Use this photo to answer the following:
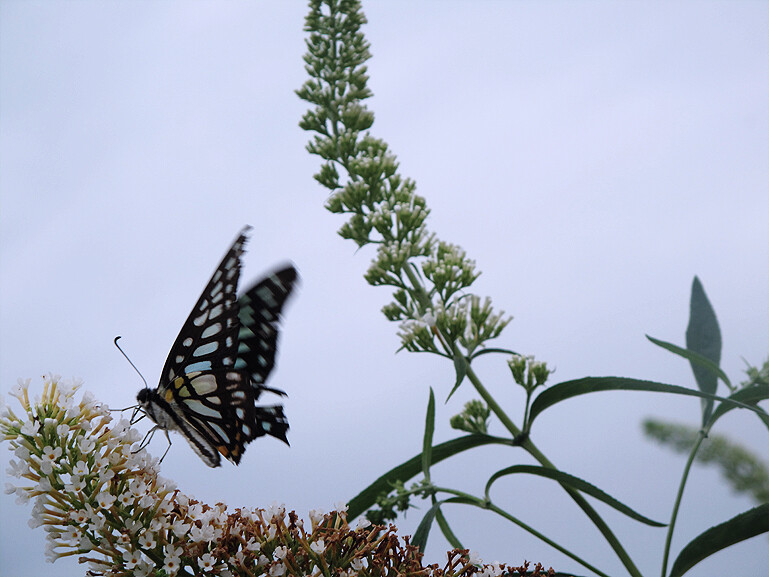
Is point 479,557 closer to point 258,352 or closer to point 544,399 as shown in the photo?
point 544,399

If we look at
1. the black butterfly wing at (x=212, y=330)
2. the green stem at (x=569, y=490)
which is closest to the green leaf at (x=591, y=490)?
the green stem at (x=569, y=490)

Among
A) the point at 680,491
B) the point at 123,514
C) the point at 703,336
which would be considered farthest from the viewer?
the point at 703,336

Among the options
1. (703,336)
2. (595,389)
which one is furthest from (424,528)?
(703,336)

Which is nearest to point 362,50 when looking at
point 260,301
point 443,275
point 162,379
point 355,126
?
point 355,126

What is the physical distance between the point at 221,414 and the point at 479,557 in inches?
37.0

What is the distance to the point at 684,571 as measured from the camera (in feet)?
6.49

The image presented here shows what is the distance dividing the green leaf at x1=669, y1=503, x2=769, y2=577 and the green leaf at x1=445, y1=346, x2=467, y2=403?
743 mm

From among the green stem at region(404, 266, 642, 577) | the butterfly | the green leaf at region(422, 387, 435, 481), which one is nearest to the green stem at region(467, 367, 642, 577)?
the green stem at region(404, 266, 642, 577)

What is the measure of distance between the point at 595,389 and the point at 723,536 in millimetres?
494

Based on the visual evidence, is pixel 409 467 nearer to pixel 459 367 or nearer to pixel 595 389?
pixel 459 367

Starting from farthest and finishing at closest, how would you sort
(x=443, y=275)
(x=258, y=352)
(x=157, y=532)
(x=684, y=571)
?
(x=443, y=275) → (x=258, y=352) → (x=684, y=571) → (x=157, y=532)

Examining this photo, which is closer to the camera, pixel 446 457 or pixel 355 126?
pixel 446 457

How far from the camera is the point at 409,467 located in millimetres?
2168

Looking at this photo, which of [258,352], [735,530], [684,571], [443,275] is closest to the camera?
[735,530]
